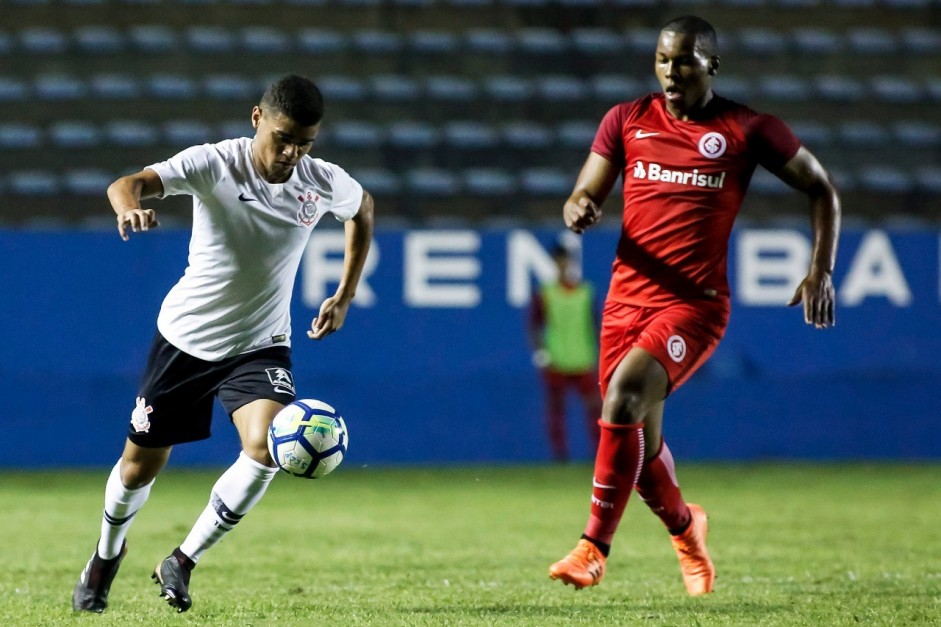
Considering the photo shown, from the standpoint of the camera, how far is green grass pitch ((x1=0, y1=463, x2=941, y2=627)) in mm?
5113

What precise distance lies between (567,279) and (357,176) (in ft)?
7.28

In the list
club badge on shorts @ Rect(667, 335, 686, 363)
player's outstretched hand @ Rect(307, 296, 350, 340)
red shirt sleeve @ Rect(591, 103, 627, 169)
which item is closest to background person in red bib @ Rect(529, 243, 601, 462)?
red shirt sleeve @ Rect(591, 103, 627, 169)

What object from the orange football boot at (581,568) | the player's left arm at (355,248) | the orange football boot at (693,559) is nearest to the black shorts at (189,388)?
the player's left arm at (355,248)

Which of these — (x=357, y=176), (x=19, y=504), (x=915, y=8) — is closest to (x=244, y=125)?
(x=357, y=176)

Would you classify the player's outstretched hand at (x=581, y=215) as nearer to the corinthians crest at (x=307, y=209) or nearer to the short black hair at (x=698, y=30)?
the short black hair at (x=698, y=30)

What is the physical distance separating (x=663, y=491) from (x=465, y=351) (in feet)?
20.7

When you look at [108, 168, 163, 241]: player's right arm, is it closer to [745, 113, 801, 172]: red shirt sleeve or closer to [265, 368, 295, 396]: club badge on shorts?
[265, 368, 295, 396]: club badge on shorts

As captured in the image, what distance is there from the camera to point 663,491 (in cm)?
554

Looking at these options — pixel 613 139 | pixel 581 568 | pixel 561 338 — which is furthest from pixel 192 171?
pixel 561 338

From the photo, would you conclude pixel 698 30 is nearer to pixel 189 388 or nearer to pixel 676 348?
pixel 676 348

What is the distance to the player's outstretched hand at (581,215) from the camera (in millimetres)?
5219

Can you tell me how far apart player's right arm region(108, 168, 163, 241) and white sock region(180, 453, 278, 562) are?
87cm

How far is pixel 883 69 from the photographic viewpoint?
46.5 feet

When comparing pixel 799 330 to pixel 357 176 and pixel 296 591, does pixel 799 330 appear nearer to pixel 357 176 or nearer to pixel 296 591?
pixel 357 176
